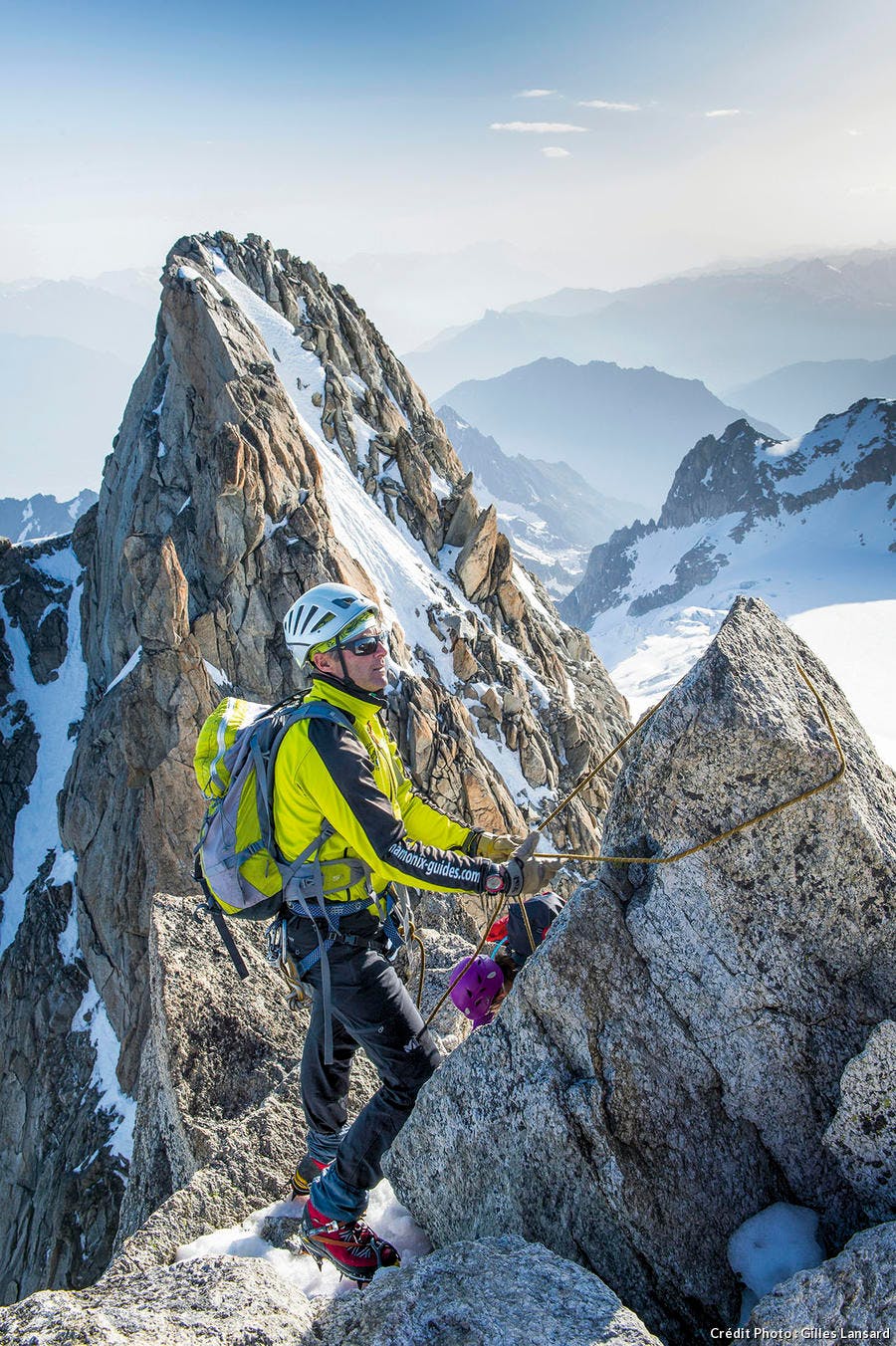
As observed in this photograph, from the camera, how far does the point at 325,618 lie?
245 inches

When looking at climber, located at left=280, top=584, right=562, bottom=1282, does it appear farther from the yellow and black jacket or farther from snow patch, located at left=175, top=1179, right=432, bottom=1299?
snow patch, located at left=175, top=1179, right=432, bottom=1299

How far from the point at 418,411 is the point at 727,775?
226ft

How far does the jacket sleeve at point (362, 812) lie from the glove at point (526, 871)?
0.40 metres

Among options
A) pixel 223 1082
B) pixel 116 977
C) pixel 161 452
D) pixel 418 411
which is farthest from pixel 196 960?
pixel 418 411

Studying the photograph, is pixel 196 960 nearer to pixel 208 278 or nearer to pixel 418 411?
pixel 208 278

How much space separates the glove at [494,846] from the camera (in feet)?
21.4

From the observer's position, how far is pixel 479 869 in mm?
5762

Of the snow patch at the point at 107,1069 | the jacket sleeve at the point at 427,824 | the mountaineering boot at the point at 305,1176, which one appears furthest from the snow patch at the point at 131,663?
the jacket sleeve at the point at 427,824

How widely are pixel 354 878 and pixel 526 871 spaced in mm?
1311

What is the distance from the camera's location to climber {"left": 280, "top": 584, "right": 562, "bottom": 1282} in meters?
5.50

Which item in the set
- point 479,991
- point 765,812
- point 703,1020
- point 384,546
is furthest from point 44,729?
point 765,812

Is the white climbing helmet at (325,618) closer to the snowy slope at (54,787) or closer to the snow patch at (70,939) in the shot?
the snowy slope at (54,787)

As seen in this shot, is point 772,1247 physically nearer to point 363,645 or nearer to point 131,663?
point 363,645

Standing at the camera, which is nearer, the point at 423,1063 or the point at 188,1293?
Answer: the point at 188,1293
